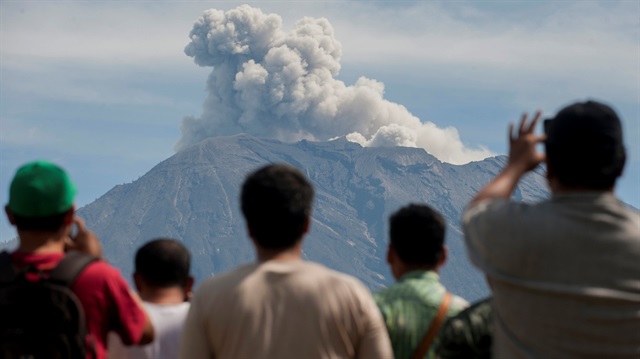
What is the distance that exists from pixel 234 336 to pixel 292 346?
287 millimetres

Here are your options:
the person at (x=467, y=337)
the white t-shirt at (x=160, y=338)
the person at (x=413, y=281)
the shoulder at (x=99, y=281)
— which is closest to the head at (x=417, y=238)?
the person at (x=413, y=281)

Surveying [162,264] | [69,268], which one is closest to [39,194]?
[69,268]

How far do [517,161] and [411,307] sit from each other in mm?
1402

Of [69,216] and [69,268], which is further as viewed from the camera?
[69,216]

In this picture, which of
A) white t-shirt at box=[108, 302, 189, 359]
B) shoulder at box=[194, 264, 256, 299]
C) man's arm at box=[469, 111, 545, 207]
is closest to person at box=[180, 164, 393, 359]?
shoulder at box=[194, 264, 256, 299]

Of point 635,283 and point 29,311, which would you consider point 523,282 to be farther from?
point 29,311

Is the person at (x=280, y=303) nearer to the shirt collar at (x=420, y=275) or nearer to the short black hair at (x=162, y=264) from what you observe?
the shirt collar at (x=420, y=275)

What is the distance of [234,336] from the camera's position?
4.19m

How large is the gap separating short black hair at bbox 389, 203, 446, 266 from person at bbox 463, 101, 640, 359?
137cm

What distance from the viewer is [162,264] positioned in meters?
5.96

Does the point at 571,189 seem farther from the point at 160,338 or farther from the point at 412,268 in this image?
the point at 160,338

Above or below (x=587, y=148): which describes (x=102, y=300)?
below

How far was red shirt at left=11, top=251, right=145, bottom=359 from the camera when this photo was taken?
4242 millimetres

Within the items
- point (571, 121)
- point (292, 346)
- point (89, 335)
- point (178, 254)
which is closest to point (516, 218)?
point (571, 121)
